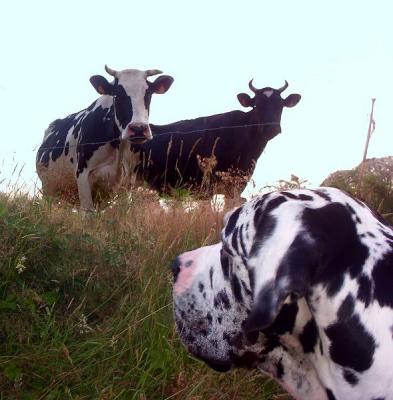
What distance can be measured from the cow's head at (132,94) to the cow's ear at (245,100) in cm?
227

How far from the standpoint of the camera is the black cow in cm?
1027

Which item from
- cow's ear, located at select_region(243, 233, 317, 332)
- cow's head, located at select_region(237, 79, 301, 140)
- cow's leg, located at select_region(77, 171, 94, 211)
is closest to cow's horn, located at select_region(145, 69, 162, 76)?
cow's leg, located at select_region(77, 171, 94, 211)

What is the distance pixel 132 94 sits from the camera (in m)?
8.91

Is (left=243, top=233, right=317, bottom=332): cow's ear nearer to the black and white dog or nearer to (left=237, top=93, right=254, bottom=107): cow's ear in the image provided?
the black and white dog

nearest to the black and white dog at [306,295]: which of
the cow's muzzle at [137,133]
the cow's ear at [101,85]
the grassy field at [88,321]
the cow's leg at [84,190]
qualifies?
the grassy field at [88,321]

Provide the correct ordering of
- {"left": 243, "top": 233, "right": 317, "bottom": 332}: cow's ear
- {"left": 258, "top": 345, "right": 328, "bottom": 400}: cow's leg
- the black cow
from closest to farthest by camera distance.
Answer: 1. {"left": 243, "top": 233, "right": 317, "bottom": 332}: cow's ear
2. {"left": 258, "top": 345, "right": 328, "bottom": 400}: cow's leg
3. the black cow

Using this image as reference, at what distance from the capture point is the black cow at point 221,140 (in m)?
10.3

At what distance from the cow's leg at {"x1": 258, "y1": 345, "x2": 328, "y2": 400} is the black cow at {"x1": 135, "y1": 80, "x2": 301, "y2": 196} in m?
7.45

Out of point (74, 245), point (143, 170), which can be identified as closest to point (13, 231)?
point (74, 245)

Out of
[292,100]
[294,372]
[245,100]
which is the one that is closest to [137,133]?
[245,100]

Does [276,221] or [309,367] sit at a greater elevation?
[276,221]

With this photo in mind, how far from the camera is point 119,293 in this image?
12.8ft

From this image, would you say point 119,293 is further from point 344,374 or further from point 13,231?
point 344,374

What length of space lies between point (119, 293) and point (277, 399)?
3.31ft
